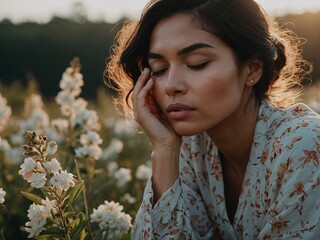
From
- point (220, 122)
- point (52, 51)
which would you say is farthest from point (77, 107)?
point (52, 51)

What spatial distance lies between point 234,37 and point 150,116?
21.8 inches

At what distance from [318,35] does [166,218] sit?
578 inches

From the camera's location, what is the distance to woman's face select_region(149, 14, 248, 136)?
2463 millimetres

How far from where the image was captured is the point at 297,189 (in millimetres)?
2305

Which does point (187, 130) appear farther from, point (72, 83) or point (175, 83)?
point (72, 83)

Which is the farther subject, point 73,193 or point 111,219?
point 111,219

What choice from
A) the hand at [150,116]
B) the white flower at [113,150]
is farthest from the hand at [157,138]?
the white flower at [113,150]

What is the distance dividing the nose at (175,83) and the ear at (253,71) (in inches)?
12.7

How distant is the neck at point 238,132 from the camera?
9.09 ft

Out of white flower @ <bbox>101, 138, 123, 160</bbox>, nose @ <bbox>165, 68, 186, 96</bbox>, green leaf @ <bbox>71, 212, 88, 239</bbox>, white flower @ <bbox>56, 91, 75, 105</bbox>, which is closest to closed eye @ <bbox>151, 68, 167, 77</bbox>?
nose @ <bbox>165, 68, 186, 96</bbox>

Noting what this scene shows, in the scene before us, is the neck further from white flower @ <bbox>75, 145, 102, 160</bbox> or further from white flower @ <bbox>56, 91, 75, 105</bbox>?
white flower @ <bbox>56, 91, 75, 105</bbox>

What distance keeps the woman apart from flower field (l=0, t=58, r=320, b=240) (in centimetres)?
33

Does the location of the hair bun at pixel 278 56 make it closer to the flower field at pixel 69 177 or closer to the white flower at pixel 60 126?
the flower field at pixel 69 177

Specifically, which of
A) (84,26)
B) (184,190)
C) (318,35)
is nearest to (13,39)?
(84,26)
